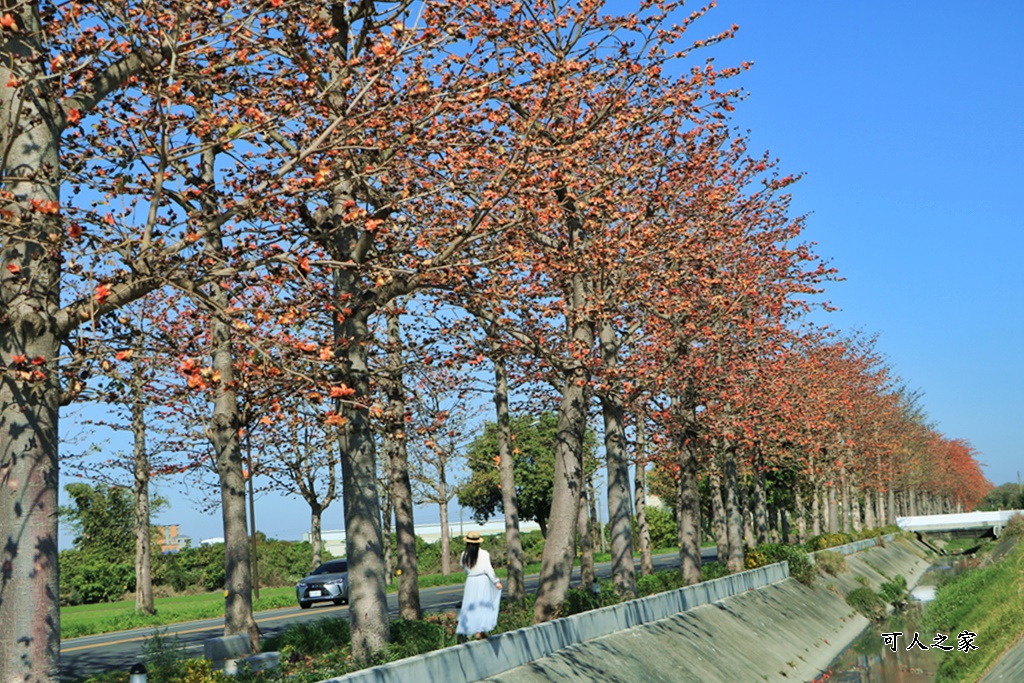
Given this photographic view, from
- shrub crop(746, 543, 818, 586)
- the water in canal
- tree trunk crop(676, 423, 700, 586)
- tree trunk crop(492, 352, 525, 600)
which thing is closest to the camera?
tree trunk crop(492, 352, 525, 600)

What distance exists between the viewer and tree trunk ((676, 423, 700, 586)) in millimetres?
31844

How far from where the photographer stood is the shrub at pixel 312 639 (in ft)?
66.7

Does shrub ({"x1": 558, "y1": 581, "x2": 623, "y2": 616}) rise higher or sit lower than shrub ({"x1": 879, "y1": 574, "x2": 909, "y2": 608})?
higher

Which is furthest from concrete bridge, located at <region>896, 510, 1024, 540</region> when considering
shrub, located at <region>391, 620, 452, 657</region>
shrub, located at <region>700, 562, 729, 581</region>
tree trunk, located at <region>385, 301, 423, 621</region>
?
shrub, located at <region>391, 620, 452, 657</region>

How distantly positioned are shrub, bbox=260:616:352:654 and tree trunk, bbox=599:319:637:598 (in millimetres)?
6893

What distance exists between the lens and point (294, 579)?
2744 inches

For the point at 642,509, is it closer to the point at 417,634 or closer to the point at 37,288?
the point at 417,634

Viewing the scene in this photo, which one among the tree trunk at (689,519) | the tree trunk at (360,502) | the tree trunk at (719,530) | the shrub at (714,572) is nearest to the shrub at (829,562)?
the tree trunk at (719,530)

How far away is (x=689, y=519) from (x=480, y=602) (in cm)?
1777

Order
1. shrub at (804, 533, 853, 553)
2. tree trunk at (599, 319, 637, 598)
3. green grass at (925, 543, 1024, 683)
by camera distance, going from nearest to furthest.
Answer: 1. green grass at (925, 543, 1024, 683)
2. tree trunk at (599, 319, 637, 598)
3. shrub at (804, 533, 853, 553)

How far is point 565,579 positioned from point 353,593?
5249 millimetres

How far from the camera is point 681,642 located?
22297 mm

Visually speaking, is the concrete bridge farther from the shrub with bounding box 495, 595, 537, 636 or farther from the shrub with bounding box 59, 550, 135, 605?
the shrub with bounding box 495, 595, 537, 636

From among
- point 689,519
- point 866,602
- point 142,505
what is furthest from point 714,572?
point 142,505
